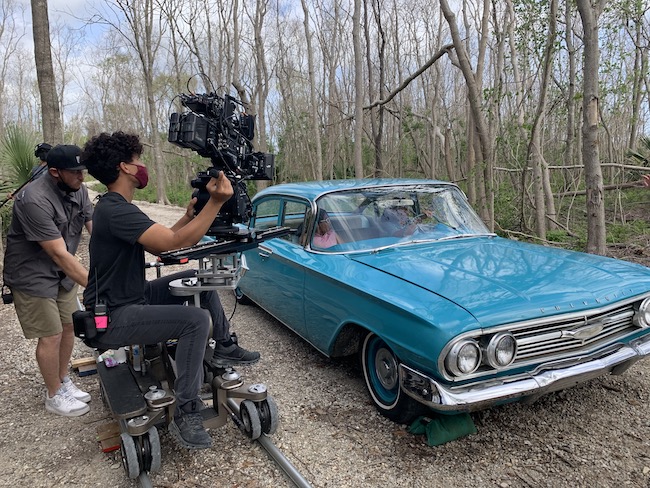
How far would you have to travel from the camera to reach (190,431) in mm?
2566

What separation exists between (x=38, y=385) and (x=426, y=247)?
3.33 m

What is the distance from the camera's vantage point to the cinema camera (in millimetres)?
2449

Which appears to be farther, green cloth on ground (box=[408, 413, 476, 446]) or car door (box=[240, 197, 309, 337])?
→ car door (box=[240, 197, 309, 337])

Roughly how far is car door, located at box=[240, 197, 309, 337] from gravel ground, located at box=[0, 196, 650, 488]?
0.70m

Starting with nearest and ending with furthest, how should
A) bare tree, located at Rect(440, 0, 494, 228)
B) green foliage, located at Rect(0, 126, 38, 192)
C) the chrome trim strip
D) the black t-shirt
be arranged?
1. the black t-shirt
2. the chrome trim strip
3. bare tree, located at Rect(440, 0, 494, 228)
4. green foliage, located at Rect(0, 126, 38, 192)

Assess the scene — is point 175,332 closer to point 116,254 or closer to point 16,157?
point 116,254

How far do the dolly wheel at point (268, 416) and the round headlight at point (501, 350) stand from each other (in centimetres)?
130

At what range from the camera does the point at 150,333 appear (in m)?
2.58

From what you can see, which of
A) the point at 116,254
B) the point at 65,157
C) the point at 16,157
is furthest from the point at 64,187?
the point at 16,157

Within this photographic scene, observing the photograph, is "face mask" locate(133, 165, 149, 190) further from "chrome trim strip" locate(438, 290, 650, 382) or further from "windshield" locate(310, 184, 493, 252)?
"chrome trim strip" locate(438, 290, 650, 382)

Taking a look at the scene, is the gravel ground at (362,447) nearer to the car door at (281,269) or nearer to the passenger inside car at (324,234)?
the car door at (281,269)

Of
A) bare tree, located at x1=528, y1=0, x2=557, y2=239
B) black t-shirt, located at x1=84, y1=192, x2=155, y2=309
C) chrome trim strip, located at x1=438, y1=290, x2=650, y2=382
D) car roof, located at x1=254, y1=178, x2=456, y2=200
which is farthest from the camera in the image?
bare tree, located at x1=528, y1=0, x2=557, y2=239

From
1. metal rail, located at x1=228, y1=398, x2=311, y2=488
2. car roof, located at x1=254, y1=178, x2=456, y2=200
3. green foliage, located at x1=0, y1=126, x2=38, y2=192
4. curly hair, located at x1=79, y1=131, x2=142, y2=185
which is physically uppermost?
green foliage, located at x1=0, y1=126, x2=38, y2=192

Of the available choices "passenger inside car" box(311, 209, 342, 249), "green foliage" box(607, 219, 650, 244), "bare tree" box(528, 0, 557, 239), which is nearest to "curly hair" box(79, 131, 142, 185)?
"passenger inside car" box(311, 209, 342, 249)
